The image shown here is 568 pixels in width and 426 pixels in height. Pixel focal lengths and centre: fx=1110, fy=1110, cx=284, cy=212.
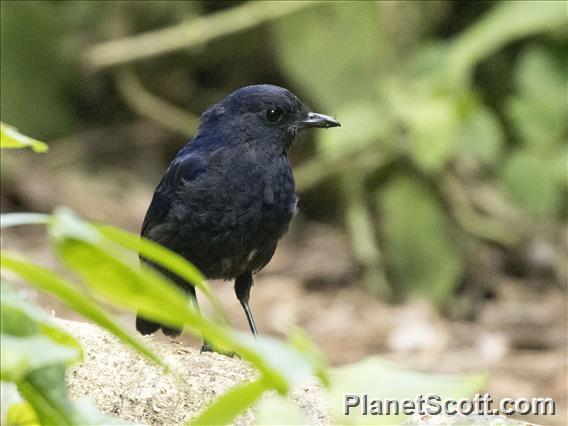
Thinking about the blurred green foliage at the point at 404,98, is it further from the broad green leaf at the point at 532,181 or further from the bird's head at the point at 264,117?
the bird's head at the point at 264,117

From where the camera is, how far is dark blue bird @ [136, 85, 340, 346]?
375cm

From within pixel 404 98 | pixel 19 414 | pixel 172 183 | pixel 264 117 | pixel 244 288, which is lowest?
pixel 19 414

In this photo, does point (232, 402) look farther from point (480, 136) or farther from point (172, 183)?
point (480, 136)

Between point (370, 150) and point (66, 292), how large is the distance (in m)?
5.85

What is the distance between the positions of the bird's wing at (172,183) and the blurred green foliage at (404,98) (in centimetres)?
215

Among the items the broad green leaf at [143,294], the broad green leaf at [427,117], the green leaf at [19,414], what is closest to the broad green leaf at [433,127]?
the broad green leaf at [427,117]

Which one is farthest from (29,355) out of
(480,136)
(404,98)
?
(404,98)

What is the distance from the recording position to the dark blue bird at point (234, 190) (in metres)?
3.75

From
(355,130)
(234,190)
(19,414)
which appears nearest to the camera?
(19,414)

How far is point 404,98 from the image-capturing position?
6.30 m

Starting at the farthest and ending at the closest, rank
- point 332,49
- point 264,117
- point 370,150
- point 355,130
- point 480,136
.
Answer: point 332,49
point 370,150
point 355,130
point 480,136
point 264,117

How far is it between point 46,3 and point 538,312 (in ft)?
12.9

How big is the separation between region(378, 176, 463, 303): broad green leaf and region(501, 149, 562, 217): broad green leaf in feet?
1.63

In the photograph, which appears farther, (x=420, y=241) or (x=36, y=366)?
(x=420, y=241)
